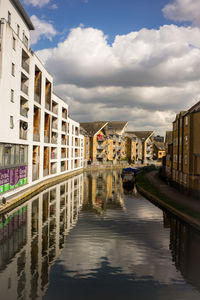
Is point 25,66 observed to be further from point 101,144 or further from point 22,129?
point 101,144

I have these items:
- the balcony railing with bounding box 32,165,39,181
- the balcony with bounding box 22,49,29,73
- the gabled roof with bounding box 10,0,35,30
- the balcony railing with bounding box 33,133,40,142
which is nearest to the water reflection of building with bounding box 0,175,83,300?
the balcony railing with bounding box 32,165,39,181

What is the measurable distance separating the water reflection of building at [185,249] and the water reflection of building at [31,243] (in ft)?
24.8

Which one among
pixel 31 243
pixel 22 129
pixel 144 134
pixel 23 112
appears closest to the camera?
pixel 31 243

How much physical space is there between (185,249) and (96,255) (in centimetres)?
647

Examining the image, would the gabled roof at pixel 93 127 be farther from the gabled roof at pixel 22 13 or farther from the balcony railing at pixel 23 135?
the balcony railing at pixel 23 135

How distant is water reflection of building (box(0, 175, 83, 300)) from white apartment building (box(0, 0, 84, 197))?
17.8 feet

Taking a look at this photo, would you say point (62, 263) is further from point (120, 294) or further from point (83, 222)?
point (83, 222)

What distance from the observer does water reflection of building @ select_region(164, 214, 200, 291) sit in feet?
47.2

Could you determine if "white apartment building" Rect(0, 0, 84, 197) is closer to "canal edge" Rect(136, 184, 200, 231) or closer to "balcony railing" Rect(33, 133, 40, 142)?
"balcony railing" Rect(33, 133, 40, 142)

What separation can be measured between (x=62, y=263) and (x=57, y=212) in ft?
45.2

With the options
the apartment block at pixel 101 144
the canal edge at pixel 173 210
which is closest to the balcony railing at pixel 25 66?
the canal edge at pixel 173 210

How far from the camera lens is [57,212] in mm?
28844

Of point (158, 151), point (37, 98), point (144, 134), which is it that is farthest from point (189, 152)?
point (158, 151)

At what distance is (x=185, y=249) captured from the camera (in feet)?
60.5
